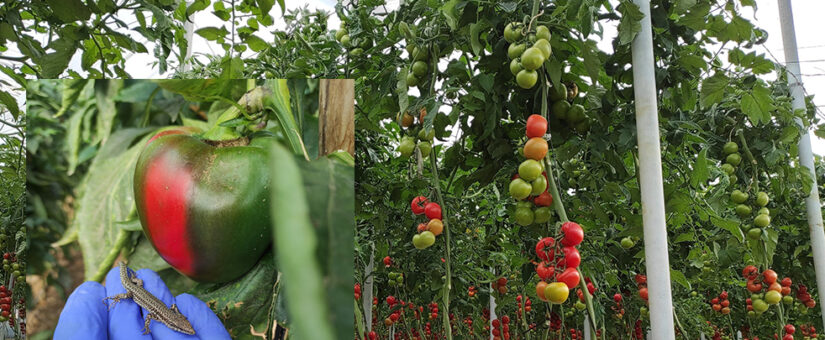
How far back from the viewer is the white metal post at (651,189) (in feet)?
3.84

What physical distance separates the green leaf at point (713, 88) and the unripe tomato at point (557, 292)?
736 millimetres

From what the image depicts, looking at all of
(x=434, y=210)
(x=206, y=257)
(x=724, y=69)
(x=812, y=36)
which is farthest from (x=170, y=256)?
(x=812, y=36)

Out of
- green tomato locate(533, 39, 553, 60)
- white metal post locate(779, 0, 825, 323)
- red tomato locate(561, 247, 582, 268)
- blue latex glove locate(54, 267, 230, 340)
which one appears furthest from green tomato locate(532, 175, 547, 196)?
white metal post locate(779, 0, 825, 323)

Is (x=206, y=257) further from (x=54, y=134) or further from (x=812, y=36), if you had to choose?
(x=812, y=36)

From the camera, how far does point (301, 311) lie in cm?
96

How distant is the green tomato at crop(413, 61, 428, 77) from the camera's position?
4.62ft

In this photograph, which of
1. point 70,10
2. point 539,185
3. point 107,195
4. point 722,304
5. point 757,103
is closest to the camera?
point 107,195

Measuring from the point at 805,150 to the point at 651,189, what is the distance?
1339 millimetres

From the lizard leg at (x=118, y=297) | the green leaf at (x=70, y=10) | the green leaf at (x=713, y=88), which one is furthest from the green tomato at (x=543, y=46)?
the green leaf at (x=70, y=10)

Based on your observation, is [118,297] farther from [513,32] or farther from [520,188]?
[513,32]

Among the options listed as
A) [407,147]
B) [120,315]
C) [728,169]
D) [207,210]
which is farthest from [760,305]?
[120,315]

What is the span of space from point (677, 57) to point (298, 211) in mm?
973

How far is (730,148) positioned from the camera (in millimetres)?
1934

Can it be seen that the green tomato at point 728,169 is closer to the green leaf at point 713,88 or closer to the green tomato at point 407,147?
the green leaf at point 713,88
